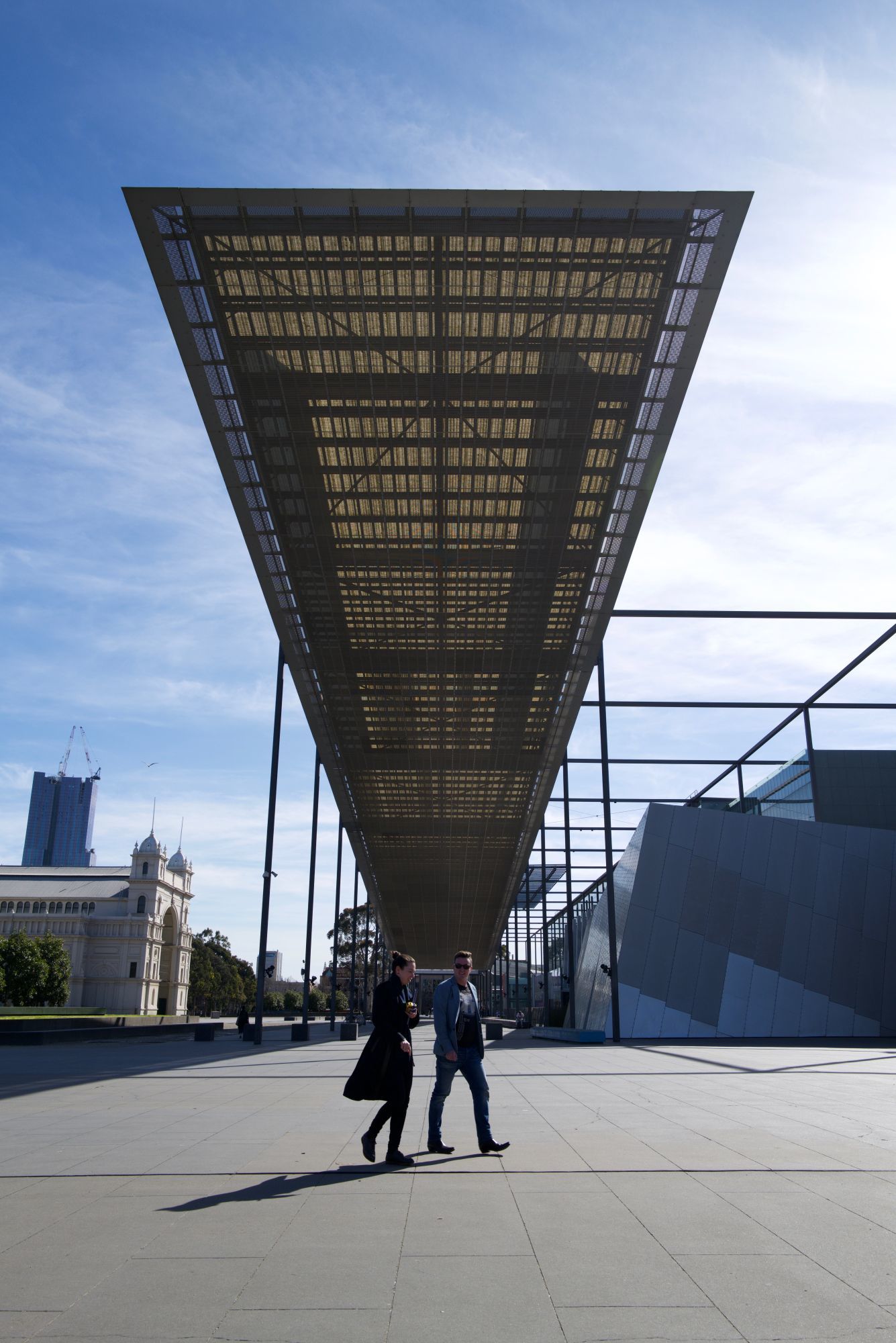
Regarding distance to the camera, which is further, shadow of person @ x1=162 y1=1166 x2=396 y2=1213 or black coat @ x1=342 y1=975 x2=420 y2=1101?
black coat @ x1=342 y1=975 x2=420 y2=1101

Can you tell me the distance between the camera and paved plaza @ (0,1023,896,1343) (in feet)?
12.8

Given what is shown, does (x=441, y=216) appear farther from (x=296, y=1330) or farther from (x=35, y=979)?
(x=35, y=979)

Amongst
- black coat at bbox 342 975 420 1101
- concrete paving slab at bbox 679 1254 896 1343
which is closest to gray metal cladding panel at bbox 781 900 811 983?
black coat at bbox 342 975 420 1101

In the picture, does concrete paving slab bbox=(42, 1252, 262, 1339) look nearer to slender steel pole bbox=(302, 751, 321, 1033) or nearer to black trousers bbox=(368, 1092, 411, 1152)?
black trousers bbox=(368, 1092, 411, 1152)

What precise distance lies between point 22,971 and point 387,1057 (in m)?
94.2

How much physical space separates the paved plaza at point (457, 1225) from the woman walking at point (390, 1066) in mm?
222

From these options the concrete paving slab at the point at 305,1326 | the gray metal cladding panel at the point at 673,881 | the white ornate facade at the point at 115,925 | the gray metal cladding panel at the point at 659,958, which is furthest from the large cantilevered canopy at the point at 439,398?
the white ornate facade at the point at 115,925

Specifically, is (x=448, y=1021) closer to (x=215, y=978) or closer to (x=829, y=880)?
(x=829, y=880)

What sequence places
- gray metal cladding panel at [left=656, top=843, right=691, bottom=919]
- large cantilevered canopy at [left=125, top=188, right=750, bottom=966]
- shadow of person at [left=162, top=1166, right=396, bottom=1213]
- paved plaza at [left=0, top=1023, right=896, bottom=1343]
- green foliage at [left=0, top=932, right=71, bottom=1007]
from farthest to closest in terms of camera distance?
green foliage at [left=0, top=932, right=71, bottom=1007] < gray metal cladding panel at [left=656, top=843, right=691, bottom=919] < large cantilevered canopy at [left=125, top=188, right=750, bottom=966] < shadow of person at [left=162, top=1166, right=396, bottom=1213] < paved plaza at [left=0, top=1023, right=896, bottom=1343]

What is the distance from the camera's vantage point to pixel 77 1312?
3.98 m

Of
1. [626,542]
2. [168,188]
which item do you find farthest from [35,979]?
[168,188]

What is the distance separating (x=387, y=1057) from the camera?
282 inches

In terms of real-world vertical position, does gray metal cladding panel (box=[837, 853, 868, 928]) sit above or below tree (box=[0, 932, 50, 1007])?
above

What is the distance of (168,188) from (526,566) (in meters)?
13.0
